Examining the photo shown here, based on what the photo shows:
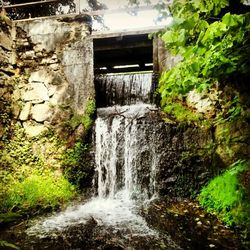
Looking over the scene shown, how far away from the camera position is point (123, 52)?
11.4 meters

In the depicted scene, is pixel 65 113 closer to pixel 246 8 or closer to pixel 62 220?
pixel 62 220

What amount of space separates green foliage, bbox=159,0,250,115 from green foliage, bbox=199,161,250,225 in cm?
160

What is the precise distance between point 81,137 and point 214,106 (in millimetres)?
3795

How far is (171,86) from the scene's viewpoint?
3.83 meters

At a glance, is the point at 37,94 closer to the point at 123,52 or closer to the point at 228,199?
the point at 123,52

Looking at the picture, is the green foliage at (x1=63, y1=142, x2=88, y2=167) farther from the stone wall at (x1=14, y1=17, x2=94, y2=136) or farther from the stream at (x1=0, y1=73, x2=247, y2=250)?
the stone wall at (x1=14, y1=17, x2=94, y2=136)

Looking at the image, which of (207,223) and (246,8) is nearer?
(207,223)

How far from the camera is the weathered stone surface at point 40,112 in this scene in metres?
8.78

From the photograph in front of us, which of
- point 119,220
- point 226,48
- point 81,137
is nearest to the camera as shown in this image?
point 226,48

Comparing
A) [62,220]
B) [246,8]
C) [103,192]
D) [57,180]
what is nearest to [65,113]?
[57,180]

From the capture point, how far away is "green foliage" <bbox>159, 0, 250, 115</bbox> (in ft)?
9.86

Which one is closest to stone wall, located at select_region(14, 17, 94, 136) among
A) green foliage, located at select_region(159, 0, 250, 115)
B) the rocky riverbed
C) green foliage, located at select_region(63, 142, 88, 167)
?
green foliage, located at select_region(63, 142, 88, 167)

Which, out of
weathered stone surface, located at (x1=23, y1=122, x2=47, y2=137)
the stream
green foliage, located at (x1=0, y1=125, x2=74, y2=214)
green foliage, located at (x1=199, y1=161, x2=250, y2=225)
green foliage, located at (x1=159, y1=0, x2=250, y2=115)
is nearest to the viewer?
green foliage, located at (x1=159, y1=0, x2=250, y2=115)

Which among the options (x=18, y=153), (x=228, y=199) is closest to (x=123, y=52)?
(x=18, y=153)
